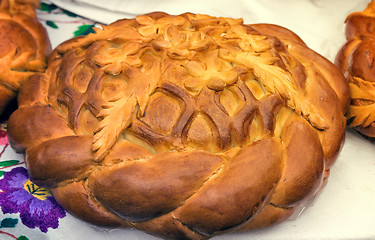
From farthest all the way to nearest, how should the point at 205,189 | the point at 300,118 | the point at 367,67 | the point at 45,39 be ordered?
1. the point at 45,39
2. the point at 367,67
3. the point at 300,118
4. the point at 205,189

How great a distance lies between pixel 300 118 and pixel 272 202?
0.67 feet

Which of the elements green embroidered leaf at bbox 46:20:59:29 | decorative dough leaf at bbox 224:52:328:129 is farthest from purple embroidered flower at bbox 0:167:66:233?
green embroidered leaf at bbox 46:20:59:29

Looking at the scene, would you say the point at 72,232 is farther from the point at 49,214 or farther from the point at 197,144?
the point at 197,144

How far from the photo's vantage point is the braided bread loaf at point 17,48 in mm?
1101

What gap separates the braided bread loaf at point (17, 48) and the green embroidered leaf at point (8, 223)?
1.16 feet

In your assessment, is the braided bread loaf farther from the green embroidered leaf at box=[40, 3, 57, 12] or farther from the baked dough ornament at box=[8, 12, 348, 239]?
the green embroidered leaf at box=[40, 3, 57, 12]

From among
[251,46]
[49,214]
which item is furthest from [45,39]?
[251,46]

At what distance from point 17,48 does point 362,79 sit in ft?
3.29

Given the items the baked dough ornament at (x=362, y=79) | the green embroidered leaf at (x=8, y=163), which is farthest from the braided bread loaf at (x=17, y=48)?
the baked dough ornament at (x=362, y=79)

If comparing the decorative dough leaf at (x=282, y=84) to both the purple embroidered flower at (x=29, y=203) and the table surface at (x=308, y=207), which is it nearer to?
the table surface at (x=308, y=207)

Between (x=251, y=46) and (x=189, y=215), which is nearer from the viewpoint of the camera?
(x=189, y=215)

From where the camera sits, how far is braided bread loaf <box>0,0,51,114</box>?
43.3 inches

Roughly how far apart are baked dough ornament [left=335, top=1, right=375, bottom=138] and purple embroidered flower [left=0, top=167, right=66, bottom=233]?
2.77ft

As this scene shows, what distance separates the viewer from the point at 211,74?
2.87 ft
